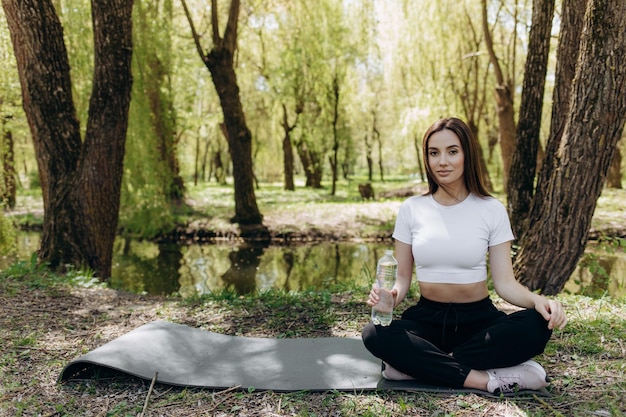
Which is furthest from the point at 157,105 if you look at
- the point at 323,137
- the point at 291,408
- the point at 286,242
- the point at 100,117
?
the point at 323,137

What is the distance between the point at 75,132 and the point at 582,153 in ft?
17.9

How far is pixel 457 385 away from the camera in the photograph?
2.57m

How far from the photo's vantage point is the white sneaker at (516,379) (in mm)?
2518

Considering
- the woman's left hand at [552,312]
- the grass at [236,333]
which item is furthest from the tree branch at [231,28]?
the woman's left hand at [552,312]

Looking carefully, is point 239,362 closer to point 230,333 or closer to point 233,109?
point 230,333

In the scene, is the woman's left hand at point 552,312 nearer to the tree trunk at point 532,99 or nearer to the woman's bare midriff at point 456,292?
the woman's bare midriff at point 456,292

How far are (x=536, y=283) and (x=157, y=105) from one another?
405 inches

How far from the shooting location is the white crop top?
8.68ft

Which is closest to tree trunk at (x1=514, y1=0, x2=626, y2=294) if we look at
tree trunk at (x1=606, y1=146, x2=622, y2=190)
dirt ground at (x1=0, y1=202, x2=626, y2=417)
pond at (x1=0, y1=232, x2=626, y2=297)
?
dirt ground at (x1=0, y1=202, x2=626, y2=417)

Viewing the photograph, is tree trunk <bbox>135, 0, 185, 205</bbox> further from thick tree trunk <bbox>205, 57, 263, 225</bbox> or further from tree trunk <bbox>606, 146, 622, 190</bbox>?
tree trunk <bbox>606, 146, 622, 190</bbox>

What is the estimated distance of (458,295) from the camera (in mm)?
2676

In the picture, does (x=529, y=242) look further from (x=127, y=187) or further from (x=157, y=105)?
(x=157, y=105)

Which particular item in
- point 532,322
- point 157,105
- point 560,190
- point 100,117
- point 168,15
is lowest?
point 532,322

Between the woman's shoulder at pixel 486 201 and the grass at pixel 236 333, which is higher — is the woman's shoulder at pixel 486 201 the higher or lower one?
the higher one
